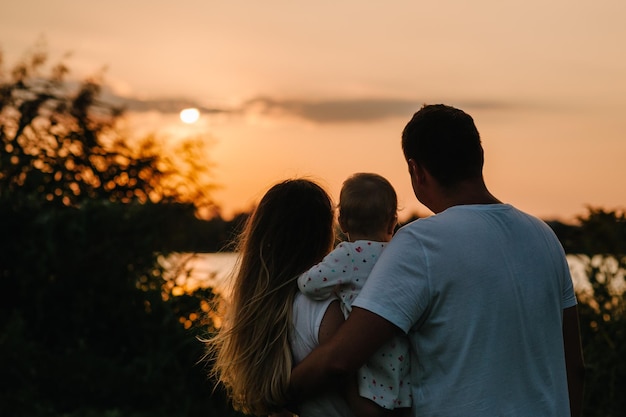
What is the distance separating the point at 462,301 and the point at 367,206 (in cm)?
59

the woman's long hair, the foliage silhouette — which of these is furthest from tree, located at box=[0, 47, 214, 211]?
the woman's long hair

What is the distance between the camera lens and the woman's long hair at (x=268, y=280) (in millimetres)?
2951

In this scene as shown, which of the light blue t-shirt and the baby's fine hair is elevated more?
the baby's fine hair

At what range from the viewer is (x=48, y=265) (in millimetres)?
6703

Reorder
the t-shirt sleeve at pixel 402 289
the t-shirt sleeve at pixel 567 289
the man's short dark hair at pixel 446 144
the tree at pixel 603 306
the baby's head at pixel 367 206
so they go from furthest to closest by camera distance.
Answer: the tree at pixel 603 306, the baby's head at pixel 367 206, the t-shirt sleeve at pixel 567 289, the man's short dark hair at pixel 446 144, the t-shirt sleeve at pixel 402 289

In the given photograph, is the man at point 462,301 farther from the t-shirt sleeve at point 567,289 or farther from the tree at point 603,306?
the tree at point 603,306

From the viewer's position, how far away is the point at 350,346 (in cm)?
256

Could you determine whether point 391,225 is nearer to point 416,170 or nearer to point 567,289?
point 416,170

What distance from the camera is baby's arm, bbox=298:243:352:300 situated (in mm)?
2801

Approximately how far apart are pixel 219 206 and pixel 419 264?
5383 mm

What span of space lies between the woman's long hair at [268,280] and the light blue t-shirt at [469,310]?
50cm

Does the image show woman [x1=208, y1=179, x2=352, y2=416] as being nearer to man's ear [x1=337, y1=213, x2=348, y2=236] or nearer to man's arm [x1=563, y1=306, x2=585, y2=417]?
man's ear [x1=337, y1=213, x2=348, y2=236]

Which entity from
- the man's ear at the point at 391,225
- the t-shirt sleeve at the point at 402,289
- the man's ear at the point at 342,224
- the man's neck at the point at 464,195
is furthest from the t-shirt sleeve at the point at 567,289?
the man's ear at the point at 342,224

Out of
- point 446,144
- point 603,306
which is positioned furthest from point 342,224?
point 603,306
